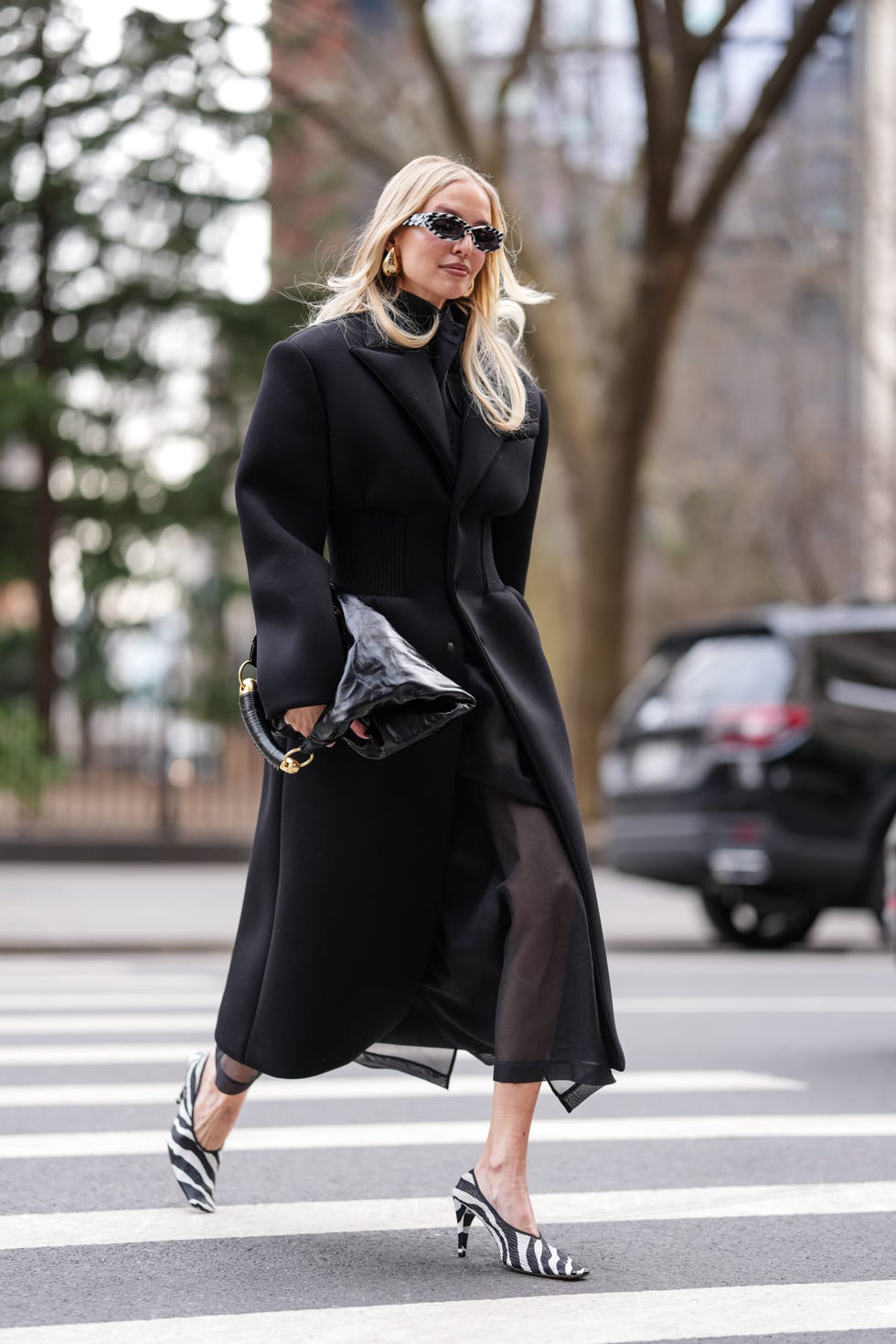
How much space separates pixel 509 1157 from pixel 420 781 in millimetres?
723

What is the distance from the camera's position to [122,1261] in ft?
13.3

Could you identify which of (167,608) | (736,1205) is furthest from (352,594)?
(167,608)

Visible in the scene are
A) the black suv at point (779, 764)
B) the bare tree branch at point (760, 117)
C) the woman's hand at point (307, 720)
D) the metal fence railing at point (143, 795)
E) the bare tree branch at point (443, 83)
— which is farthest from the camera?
the bare tree branch at point (443, 83)

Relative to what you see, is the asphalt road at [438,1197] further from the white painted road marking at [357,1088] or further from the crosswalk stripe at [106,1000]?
the crosswalk stripe at [106,1000]

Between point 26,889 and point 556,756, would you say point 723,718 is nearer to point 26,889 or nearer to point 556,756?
point 26,889

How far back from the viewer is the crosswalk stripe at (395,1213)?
430 cm

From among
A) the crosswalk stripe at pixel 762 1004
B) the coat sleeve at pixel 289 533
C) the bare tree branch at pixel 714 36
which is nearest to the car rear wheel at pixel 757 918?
the crosswalk stripe at pixel 762 1004

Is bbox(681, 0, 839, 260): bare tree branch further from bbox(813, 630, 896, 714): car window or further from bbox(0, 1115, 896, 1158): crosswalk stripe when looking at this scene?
bbox(0, 1115, 896, 1158): crosswalk stripe

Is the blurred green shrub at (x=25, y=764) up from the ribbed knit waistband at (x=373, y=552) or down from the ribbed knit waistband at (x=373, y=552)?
down

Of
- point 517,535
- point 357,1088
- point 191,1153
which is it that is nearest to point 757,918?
point 357,1088

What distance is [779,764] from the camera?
34.8 ft

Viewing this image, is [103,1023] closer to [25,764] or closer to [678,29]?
[25,764]

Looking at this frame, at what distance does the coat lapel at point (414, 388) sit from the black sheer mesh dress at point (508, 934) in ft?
0.21

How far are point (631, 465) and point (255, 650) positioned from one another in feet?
48.3
